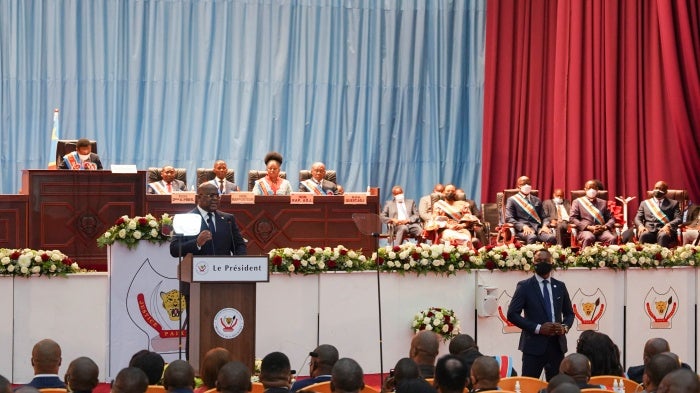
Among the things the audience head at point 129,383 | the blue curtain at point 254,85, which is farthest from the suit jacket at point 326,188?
the audience head at point 129,383

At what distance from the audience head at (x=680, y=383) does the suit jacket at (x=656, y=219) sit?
431 inches

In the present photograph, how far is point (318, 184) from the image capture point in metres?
13.8

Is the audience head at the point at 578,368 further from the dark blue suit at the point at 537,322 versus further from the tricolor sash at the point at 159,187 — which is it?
the tricolor sash at the point at 159,187

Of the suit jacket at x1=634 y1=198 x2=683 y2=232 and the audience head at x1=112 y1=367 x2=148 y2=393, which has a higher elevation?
the suit jacket at x1=634 y1=198 x2=683 y2=232

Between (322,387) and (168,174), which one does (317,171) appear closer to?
(168,174)

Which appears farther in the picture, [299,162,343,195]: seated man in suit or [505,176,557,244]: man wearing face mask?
[505,176,557,244]: man wearing face mask

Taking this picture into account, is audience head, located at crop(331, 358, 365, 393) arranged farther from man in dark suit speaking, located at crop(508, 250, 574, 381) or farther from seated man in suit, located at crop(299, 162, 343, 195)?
seated man in suit, located at crop(299, 162, 343, 195)

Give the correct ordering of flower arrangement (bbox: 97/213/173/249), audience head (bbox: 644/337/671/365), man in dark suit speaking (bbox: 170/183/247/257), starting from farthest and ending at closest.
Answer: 1. flower arrangement (bbox: 97/213/173/249)
2. man in dark suit speaking (bbox: 170/183/247/257)
3. audience head (bbox: 644/337/671/365)

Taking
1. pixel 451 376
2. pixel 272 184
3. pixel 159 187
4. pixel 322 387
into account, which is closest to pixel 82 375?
pixel 322 387

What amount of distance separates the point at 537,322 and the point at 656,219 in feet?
25.9

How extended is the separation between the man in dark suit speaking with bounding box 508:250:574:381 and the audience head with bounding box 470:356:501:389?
2.53 metres

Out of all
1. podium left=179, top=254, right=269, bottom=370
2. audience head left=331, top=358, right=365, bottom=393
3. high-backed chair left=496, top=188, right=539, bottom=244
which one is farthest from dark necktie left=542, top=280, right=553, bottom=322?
high-backed chair left=496, top=188, right=539, bottom=244

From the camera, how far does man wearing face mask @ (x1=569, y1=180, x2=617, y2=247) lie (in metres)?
15.4

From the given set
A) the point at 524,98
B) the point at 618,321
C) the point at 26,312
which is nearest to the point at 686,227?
the point at 524,98
